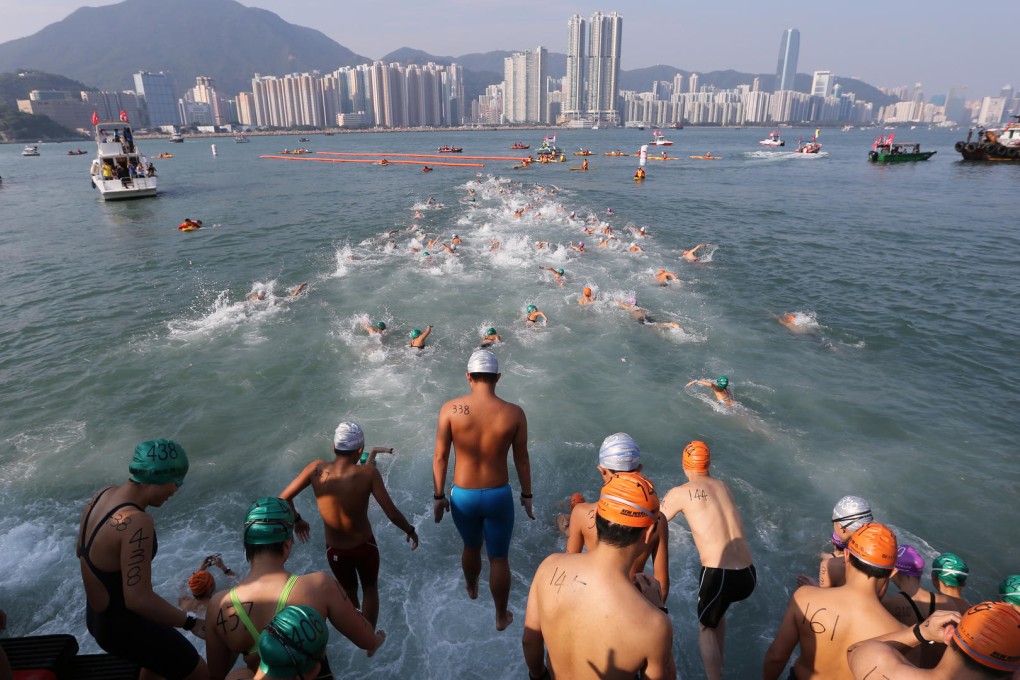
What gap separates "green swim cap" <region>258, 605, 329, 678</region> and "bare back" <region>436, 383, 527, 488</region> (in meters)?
2.46

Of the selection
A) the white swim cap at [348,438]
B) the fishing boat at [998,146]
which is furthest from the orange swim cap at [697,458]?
the fishing boat at [998,146]

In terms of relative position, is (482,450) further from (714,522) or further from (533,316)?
(533,316)

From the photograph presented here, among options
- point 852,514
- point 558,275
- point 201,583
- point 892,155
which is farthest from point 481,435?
point 892,155

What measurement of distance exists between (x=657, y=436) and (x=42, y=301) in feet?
67.1

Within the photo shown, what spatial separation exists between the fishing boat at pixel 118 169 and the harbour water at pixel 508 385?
39.0 feet

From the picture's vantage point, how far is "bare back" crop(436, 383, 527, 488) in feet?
15.5

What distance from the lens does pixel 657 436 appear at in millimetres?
9492

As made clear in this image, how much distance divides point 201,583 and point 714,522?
4798 millimetres

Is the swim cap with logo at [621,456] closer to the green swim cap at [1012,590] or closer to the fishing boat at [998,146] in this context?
the green swim cap at [1012,590]

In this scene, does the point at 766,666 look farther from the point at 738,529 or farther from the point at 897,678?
the point at 897,678

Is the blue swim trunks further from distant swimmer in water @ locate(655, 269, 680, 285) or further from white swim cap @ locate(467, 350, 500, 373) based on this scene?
distant swimmer in water @ locate(655, 269, 680, 285)

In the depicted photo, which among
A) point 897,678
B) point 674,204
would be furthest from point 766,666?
point 674,204

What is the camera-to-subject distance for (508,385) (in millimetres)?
11172

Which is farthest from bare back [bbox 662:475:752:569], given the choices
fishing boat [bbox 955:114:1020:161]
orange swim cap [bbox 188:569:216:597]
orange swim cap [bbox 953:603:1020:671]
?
fishing boat [bbox 955:114:1020:161]
